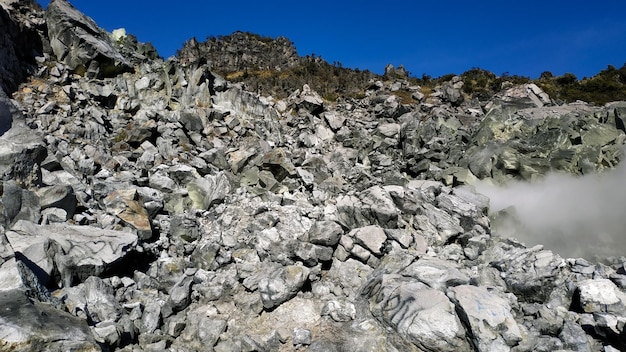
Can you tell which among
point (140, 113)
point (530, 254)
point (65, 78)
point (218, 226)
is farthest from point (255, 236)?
point (65, 78)

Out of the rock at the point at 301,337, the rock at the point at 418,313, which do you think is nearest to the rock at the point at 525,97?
the rock at the point at 418,313

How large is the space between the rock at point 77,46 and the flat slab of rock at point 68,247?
504 inches

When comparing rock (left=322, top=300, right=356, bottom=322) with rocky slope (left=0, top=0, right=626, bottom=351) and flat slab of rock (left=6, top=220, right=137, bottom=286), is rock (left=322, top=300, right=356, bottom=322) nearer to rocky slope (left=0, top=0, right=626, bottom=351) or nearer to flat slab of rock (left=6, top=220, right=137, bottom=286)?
rocky slope (left=0, top=0, right=626, bottom=351)

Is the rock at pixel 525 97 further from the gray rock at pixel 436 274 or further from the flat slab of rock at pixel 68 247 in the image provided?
the flat slab of rock at pixel 68 247

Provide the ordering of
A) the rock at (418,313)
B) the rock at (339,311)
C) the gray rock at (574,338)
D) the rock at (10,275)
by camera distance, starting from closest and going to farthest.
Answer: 1. the rock at (10,275)
2. the gray rock at (574,338)
3. the rock at (418,313)
4. the rock at (339,311)

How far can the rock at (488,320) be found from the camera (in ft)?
20.5

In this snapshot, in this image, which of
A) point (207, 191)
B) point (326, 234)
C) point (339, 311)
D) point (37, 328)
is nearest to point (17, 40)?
point (207, 191)

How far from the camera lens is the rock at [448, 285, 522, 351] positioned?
6.23 metres

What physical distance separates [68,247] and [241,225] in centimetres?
470

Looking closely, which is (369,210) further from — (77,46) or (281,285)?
(77,46)

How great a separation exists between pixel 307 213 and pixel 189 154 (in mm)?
6890

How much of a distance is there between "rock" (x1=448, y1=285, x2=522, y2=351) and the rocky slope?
36 mm

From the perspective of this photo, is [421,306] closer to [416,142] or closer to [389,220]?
[389,220]

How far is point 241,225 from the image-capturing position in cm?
1129
